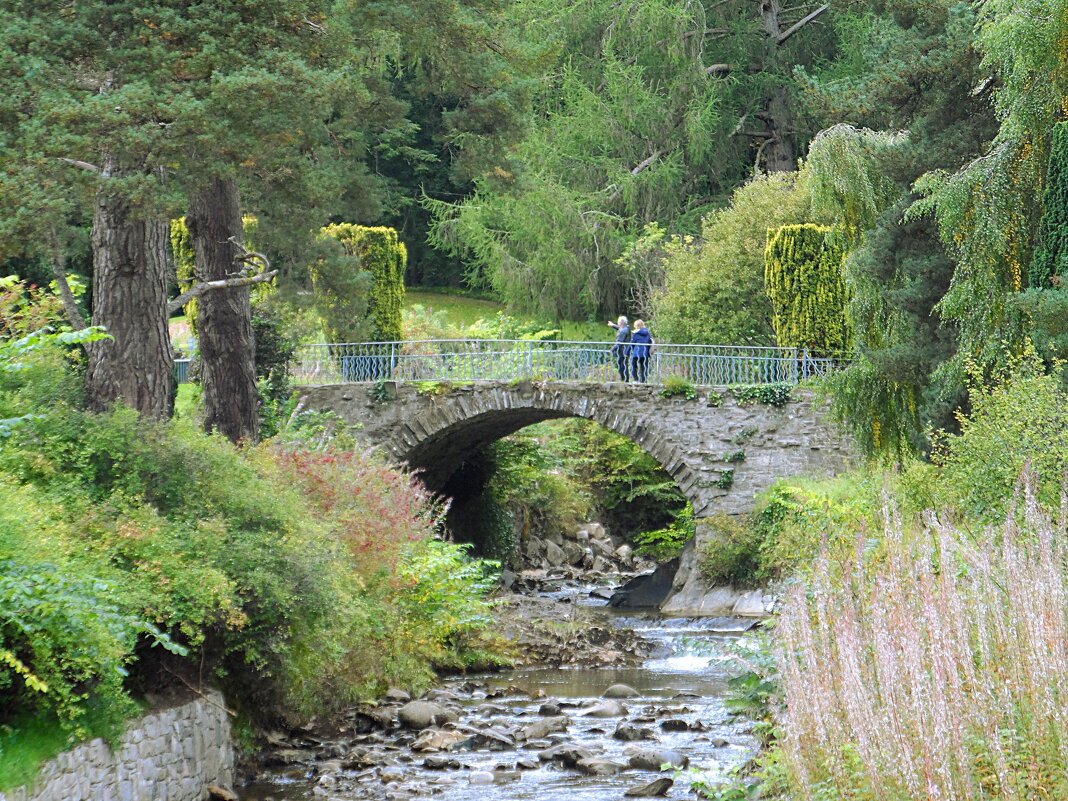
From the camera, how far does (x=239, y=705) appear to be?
32.8 ft

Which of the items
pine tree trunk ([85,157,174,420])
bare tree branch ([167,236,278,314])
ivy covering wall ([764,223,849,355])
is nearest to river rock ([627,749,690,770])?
pine tree trunk ([85,157,174,420])

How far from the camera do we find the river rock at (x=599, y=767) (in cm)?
1015

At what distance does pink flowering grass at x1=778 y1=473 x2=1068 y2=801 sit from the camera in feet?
16.0

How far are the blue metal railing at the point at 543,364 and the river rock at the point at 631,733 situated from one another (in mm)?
12108

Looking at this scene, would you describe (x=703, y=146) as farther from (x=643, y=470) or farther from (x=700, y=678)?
(x=700, y=678)

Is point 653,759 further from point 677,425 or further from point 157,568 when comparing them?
point 677,425

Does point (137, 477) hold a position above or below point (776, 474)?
above

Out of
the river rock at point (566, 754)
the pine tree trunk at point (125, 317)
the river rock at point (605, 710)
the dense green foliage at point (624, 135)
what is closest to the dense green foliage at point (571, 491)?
the dense green foliage at point (624, 135)

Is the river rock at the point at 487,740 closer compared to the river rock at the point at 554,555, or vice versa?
the river rock at the point at 487,740

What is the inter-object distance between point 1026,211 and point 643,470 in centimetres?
1813

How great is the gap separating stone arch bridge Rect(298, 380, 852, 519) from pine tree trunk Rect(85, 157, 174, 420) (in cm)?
1061

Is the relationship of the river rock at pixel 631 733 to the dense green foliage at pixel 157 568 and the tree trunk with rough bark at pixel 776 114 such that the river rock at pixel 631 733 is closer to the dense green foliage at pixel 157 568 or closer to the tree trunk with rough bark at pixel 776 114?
the dense green foliage at pixel 157 568

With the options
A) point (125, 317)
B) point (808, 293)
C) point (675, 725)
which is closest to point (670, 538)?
point (808, 293)

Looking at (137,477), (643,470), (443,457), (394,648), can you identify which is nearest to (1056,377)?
(394,648)
